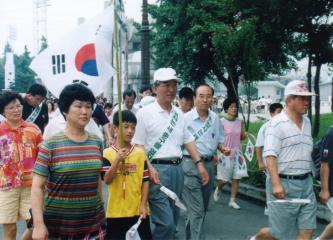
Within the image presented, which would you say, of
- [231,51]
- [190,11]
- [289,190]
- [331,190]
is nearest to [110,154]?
[289,190]

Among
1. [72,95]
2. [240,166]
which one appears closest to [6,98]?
[72,95]

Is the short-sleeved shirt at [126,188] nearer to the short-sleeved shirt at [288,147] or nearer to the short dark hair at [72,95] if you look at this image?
the short dark hair at [72,95]

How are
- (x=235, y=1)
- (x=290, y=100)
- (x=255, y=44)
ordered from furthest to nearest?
(x=255, y=44), (x=235, y=1), (x=290, y=100)

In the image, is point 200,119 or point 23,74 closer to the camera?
point 200,119

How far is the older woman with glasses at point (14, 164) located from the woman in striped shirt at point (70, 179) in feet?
5.94

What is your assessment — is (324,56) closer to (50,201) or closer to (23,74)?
(50,201)

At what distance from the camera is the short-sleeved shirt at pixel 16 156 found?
15.9 ft

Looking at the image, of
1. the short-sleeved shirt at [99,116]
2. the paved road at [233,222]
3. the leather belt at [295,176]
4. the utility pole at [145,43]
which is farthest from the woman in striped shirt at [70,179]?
the utility pole at [145,43]

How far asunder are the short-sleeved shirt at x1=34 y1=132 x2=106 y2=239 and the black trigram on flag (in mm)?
1726

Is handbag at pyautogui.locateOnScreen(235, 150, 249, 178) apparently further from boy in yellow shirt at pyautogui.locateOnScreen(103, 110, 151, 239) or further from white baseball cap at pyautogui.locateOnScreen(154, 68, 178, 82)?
boy in yellow shirt at pyautogui.locateOnScreen(103, 110, 151, 239)

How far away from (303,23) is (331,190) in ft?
19.9

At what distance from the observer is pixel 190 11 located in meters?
18.2

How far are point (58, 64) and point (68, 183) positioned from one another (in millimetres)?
1981

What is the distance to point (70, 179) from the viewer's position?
10.1ft
